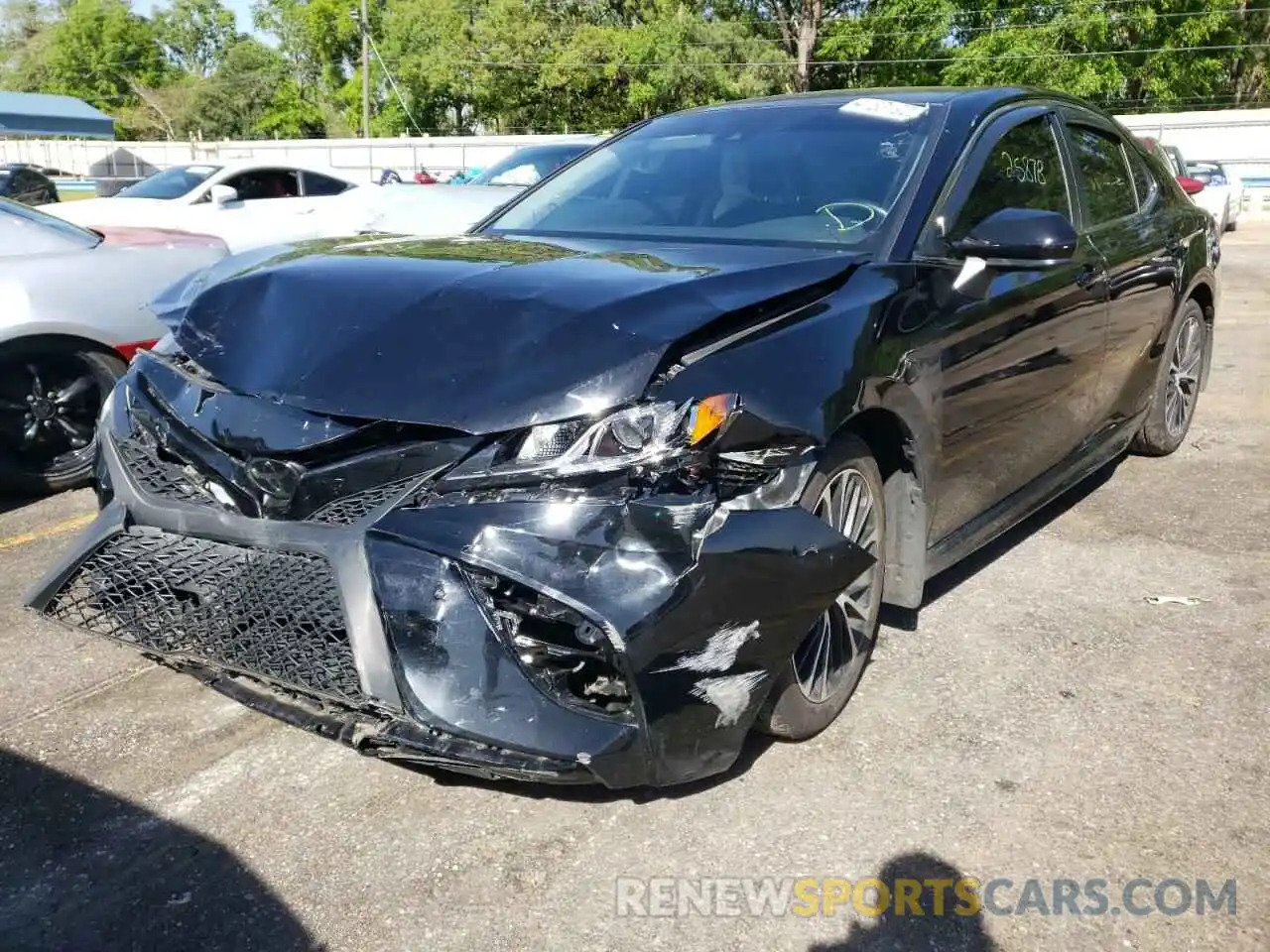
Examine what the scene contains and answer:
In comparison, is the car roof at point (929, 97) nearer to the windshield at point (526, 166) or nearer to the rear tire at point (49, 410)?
the rear tire at point (49, 410)

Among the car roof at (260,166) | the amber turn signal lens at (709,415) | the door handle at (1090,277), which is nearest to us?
the amber turn signal lens at (709,415)

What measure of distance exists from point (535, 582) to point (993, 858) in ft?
4.06

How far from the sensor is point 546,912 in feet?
7.75

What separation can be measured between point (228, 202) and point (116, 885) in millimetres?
9336

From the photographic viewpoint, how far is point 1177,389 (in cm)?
579

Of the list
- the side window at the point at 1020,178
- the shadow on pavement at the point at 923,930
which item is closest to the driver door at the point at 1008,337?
the side window at the point at 1020,178

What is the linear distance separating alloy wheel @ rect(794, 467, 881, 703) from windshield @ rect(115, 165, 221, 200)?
10.2m

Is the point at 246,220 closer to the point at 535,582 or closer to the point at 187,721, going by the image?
the point at 187,721

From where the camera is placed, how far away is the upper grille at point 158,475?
2.73 meters

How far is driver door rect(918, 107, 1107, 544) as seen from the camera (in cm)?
331

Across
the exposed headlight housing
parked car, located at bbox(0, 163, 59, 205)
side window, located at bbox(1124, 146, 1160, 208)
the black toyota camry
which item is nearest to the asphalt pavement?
the black toyota camry

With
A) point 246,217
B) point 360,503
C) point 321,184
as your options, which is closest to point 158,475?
point 360,503

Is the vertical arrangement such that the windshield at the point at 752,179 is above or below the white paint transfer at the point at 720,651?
above

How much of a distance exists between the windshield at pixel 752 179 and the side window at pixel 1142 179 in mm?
1722
